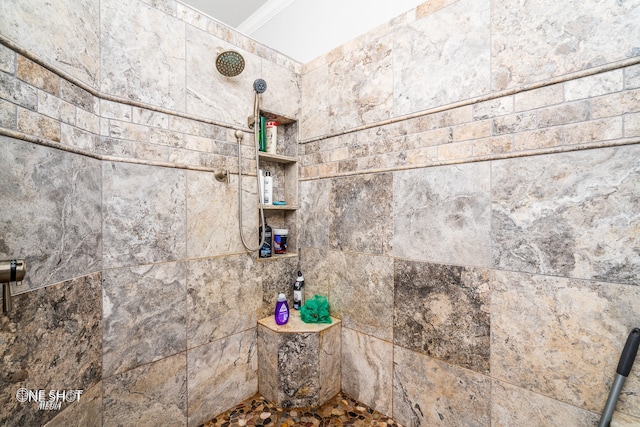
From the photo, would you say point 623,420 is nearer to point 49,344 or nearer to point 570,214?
point 570,214

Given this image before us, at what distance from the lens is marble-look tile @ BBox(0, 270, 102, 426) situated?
822 millimetres

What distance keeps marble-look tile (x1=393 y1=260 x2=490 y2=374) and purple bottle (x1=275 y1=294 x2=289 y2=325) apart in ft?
1.98

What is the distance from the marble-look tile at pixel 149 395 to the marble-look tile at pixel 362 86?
1.53m

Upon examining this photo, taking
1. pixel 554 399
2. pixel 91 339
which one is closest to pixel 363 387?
pixel 554 399

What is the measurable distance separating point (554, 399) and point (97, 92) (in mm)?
2081

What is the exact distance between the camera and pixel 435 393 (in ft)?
4.21

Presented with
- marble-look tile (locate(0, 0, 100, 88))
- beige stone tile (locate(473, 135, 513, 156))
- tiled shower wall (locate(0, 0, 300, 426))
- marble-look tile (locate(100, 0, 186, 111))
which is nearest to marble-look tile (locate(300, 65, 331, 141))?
tiled shower wall (locate(0, 0, 300, 426))

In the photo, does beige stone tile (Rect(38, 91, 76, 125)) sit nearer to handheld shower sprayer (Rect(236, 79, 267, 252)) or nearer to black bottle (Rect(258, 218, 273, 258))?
handheld shower sprayer (Rect(236, 79, 267, 252))

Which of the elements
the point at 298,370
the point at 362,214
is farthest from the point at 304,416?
the point at 362,214

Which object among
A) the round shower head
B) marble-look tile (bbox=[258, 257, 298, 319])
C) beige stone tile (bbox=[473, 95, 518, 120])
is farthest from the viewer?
marble-look tile (bbox=[258, 257, 298, 319])

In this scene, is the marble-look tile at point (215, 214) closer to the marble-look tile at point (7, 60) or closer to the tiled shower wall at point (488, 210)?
the tiled shower wall at point (488, 210)

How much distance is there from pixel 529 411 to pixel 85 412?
5.45 feet

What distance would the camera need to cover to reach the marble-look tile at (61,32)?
2.80 feet

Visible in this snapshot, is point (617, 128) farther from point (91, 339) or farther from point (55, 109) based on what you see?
point (91, 339)
